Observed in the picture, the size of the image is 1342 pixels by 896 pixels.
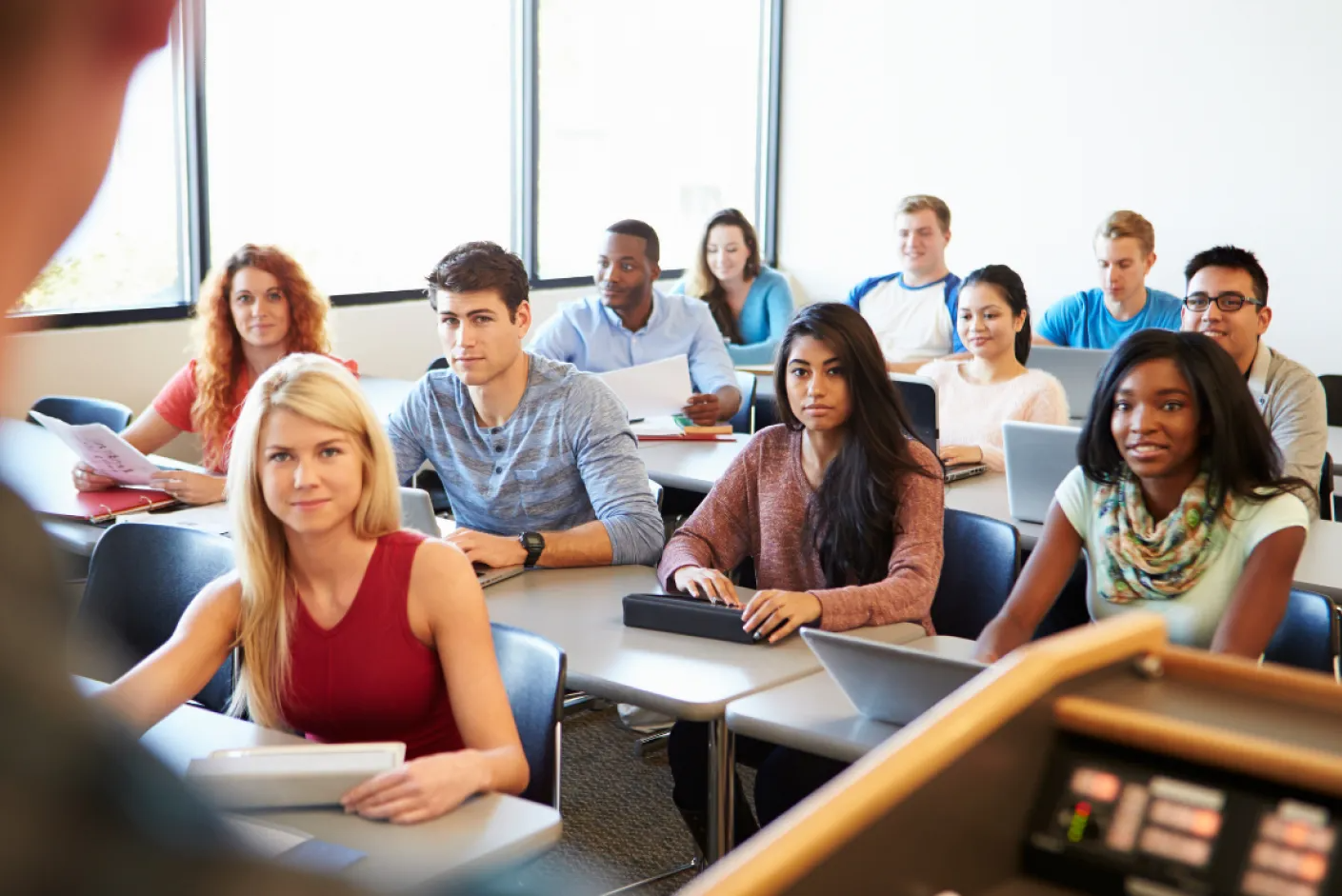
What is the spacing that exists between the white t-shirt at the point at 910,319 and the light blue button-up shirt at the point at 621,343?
86cm

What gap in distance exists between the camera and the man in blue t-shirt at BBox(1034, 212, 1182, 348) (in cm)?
471

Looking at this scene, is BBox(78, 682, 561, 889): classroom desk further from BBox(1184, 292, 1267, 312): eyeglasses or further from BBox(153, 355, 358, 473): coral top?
BBox(1184, 292, 1267, 312): eyeglasses

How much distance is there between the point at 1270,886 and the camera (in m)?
0.74

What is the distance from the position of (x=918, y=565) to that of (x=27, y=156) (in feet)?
7.44

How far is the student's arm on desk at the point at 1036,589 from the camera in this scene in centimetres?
227

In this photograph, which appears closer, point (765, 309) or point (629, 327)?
point (629, 327)

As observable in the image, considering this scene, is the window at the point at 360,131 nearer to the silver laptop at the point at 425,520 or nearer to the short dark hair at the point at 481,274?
the short dark hair at the point at 481,274

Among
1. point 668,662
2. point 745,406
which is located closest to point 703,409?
point 745,406

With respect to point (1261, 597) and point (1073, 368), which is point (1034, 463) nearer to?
point (1261, 597)

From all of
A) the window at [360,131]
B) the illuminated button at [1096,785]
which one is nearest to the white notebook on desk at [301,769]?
the illuminated button at [1096,785]

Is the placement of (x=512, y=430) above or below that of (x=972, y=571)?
above

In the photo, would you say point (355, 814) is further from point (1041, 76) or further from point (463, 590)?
point (1041, 76)

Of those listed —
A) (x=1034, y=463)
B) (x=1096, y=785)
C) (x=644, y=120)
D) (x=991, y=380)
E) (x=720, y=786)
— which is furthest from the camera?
(x=644, y=120)

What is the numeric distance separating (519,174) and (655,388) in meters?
2.32
